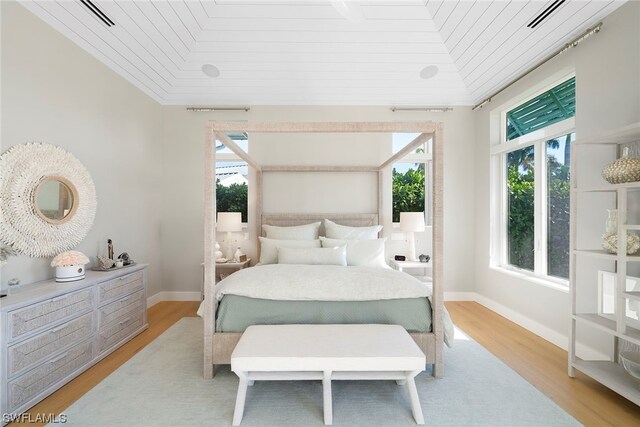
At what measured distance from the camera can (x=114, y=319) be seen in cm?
265

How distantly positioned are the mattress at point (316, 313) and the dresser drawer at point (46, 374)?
1130 mm

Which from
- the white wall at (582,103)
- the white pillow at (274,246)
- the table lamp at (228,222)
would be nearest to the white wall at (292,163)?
the white wall at (582,103)

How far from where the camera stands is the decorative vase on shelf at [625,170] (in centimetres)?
187

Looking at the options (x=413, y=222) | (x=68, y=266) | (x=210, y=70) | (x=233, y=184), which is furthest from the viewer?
(x=233, y=184)

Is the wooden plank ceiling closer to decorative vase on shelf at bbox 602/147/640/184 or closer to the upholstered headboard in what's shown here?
decorative vase on shelf at bbox 602/147/640/184

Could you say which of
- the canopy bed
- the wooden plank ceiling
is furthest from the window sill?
the wooden plank ceiling

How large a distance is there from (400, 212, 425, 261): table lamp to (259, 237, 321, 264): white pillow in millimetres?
1277

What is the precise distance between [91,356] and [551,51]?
5043 millimetres

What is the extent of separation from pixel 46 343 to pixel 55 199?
1203mm

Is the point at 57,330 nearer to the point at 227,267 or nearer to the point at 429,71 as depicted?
the point at 227,267

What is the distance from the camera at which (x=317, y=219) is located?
4090 mm

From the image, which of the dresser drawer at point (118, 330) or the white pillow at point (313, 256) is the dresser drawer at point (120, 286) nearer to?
the dresser drawer at point (118, 330)

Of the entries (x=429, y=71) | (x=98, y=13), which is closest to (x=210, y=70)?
(x=98, y=13)

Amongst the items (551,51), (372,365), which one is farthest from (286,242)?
(551,51)
